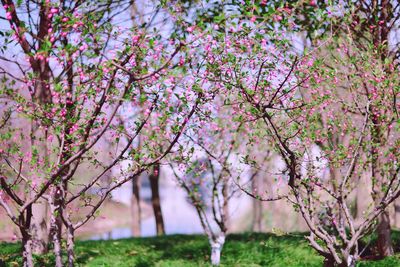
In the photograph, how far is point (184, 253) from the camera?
533 inches

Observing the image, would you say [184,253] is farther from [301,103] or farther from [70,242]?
[301,103]

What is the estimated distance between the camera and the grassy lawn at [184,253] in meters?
11.6

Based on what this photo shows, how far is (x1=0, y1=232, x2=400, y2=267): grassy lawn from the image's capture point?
37.9 ft

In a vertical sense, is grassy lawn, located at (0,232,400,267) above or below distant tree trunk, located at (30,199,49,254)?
below

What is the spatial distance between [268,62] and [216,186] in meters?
6.13

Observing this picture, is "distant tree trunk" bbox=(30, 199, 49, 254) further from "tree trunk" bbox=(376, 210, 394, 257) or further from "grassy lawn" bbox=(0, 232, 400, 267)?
"tree trunk" bbox=(376, 210, 394, 257)

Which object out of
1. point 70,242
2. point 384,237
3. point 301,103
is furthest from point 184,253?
point 301,103

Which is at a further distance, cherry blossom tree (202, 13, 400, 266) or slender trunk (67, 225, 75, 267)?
slender trunk (67, 225, 75, 267)

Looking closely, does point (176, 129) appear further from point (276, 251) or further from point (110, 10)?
point (276, 251)

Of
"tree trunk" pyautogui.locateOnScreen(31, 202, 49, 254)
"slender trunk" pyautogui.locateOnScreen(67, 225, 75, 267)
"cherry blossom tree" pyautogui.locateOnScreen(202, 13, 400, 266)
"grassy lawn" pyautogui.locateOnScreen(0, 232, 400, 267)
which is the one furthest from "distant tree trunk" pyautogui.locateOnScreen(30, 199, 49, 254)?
"cherry blossom tree" pyautogui.locateOnScreen(202, 13, 400, 266)

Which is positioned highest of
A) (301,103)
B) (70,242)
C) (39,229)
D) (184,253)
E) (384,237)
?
(301,103)

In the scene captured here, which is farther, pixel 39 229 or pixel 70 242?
pixel 39 229

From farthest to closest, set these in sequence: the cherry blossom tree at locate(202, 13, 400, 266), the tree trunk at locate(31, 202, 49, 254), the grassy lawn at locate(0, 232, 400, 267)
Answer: the tree trunk at locate(31, 202, 49, 254) < the grassy lawn at locate(0, 232, 400, 267) < the cherry blossom tree at locate(202, 13, 400, 266)

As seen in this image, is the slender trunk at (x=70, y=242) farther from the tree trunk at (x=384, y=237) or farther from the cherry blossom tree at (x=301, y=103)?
the tree trunk at (x=384, y=237)
